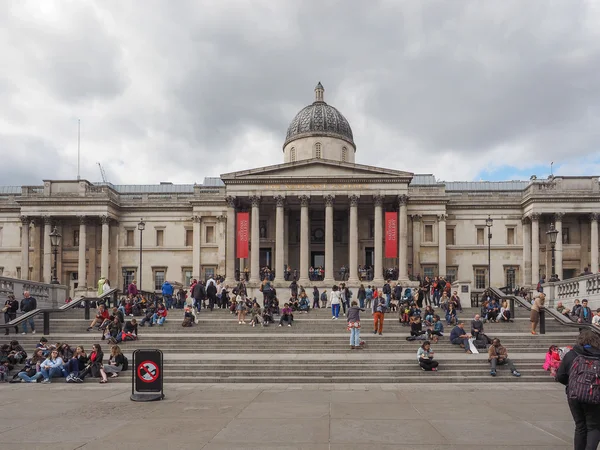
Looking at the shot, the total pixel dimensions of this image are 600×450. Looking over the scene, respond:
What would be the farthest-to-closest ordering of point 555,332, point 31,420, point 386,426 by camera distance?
point 555,332 < point 31,420 < point 386,426

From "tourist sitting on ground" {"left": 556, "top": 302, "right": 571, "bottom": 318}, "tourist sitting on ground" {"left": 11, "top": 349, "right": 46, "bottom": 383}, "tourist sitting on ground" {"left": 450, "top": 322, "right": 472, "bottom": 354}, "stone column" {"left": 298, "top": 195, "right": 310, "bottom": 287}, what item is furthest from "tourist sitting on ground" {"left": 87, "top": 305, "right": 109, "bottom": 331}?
"tourist sitting on ground" {"left": 556, "top": 302, "right": 571, "bottom": 318}

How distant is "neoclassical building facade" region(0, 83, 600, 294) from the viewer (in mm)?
47156

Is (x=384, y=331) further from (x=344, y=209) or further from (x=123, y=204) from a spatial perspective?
(x=123, y=204)

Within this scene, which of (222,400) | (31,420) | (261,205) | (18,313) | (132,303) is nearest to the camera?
(31,420)

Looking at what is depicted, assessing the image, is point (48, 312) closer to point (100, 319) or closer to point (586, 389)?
point (100, 319)

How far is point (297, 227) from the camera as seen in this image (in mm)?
49000

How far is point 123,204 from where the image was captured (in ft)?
171

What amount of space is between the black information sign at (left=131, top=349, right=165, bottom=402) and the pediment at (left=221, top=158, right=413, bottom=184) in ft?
103

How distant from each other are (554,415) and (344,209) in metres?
37.3

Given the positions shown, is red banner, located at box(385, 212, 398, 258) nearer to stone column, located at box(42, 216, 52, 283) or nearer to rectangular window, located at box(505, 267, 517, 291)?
rectangular window, located at box(505, 267, 517, 291)

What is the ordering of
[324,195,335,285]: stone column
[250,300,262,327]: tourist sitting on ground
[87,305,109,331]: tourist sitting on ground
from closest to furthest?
[87,305,109,331]: tourist sitting on ground, [250,300,262,327]: tourist sitting on ground, [324,195,335,285]: stone column

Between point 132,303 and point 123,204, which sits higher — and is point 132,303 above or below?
below

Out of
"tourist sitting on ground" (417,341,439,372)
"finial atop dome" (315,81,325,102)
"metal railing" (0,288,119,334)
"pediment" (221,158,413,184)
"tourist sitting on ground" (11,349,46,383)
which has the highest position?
"finial atop dome" (315,81,325,102)

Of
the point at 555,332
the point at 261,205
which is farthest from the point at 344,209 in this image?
the point at 555,332
